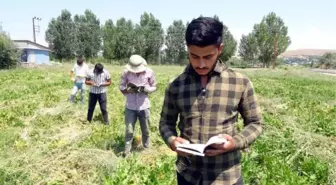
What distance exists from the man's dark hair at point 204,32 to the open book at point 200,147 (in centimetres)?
53

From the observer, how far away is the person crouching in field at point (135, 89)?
19.1 feet

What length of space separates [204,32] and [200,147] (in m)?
0.64

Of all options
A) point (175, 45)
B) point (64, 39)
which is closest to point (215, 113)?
point (64, 39)

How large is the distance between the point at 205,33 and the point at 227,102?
455mm

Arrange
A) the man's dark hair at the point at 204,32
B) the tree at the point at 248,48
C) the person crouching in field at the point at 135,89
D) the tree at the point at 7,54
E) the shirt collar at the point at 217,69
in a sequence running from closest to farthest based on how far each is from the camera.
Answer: the man's dark hair at the point at 204,32
the shirt collar at the point at 217,69
the person crouching in field at the point at 135,89
the tree at the point at 7,54
the tree at the point at 248,48

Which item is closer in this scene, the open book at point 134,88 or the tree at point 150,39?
the open book at point 134,88

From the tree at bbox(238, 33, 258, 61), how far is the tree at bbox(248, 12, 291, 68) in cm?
71

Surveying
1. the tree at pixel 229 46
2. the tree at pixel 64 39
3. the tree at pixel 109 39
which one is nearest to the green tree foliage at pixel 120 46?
the tree at pixel 109 39

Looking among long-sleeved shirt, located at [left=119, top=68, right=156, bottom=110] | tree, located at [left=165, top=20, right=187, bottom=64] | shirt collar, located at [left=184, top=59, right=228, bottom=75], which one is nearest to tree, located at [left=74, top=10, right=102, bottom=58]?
tree, located at [left=165, top=20, right=187, bottom=64]

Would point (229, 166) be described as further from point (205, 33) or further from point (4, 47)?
point (4, 47)

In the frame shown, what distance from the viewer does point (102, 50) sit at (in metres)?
58.0

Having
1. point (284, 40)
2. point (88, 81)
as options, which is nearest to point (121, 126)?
point (88, 81)

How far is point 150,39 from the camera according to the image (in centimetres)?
5644

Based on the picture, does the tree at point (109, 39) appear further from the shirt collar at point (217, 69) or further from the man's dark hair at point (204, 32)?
the man's dark hair at point (204, 32)
